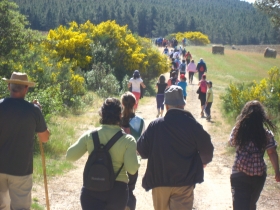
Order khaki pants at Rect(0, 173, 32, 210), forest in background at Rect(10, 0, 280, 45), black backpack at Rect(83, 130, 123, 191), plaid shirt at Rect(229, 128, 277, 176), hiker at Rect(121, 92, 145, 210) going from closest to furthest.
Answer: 1. black backpack at Rect(83, 130, 123, 191)
2. khaki pants at Rect(0, 173, 32, 210)
3. plaid shirt at Rect(229, 128, 277, 176)
4. hiker at Rect(121, 92, 145, 210)
5. forest in background at Rect(10, 0, 280, 45)

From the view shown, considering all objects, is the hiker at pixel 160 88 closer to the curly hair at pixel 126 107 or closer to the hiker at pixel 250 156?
the curly hair at pixel 126 107

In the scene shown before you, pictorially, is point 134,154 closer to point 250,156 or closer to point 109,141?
point 109,141

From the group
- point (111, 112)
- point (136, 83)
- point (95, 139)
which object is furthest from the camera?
point (136, 83)

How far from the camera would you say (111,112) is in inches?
188

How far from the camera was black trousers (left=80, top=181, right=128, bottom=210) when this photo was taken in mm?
4578

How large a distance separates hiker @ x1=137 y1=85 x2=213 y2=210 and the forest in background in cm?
9377

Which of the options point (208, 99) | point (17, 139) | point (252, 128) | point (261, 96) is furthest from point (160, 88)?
point (17, 139)

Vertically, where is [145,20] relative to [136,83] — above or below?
above

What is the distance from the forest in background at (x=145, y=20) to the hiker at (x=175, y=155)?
93.8m

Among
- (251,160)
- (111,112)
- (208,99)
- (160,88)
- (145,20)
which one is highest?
(145,20)

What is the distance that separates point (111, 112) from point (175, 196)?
108 centimetres

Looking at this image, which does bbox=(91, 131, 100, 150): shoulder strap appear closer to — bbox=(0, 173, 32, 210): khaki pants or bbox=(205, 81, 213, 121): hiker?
bbox=(0, 173, 32, 210): khaki pants

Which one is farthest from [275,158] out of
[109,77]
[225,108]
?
[109,77]

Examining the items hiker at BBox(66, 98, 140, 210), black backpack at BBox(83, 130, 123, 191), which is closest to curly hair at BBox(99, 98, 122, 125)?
hiker at BBox(66, 98, 140, 210)
